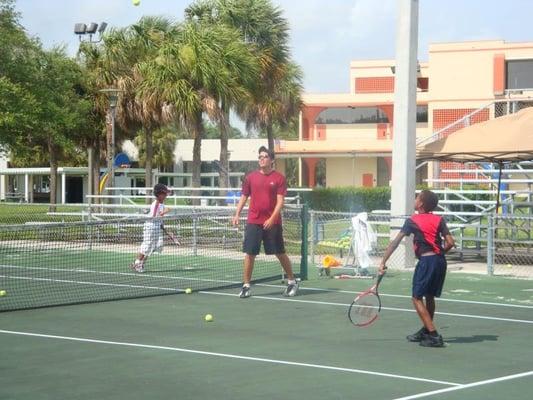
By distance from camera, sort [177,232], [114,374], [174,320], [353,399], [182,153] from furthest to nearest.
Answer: [182,153], [177,232], [174,320], [114,374], [353,399]

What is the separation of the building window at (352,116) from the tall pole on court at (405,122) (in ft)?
137

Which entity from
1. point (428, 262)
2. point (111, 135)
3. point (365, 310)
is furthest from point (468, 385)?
point (111, 135)

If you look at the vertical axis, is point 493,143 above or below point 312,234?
above

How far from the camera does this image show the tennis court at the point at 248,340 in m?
7.45

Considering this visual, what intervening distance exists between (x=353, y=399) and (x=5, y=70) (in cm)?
2713

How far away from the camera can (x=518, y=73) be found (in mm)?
52094

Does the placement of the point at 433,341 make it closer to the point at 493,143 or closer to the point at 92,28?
the point at 493,143

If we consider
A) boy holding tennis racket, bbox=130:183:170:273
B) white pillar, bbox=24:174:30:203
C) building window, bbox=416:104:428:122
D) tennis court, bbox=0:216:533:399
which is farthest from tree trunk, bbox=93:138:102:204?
white pillar, bbox=24:174:30:203

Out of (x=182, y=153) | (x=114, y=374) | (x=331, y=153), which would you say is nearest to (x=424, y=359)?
(x=114, y=374)

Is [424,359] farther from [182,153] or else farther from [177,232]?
[182,153]

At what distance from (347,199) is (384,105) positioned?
1451 centimetres

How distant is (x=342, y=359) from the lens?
28.3 ft

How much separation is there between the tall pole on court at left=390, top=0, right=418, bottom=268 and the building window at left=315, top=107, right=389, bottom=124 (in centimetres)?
4175

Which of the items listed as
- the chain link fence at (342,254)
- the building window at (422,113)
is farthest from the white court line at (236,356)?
the building window at (422,113)
